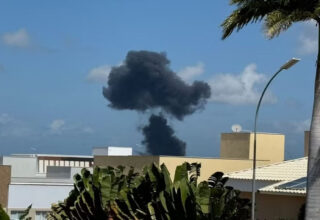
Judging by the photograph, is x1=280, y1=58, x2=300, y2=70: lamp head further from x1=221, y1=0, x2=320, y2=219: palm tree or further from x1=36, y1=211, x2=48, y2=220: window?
x1=36, y1=211, x2=48, y2=220: window

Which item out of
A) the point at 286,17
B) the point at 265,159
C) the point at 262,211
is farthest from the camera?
the point at 265,159

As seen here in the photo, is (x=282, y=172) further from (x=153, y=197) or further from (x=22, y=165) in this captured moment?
(x=22, y=165)

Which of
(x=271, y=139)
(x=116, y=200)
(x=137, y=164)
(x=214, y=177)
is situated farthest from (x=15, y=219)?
(x=271, y=139)

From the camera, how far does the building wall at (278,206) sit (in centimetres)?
4016

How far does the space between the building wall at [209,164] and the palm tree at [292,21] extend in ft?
89.9

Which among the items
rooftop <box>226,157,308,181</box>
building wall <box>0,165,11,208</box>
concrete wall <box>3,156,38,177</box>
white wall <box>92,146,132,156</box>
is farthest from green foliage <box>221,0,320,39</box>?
white wall <box>92,146,132,156</box>

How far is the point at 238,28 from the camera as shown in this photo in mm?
25422

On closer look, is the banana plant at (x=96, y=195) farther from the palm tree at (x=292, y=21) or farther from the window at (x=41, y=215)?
the window at (x=41, y=215)

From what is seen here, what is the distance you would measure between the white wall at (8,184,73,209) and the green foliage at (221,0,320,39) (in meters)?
25.2

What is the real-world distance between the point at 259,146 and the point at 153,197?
3277 centimetres

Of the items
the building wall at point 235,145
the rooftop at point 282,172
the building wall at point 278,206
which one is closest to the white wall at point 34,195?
the rooftop at point 282,172

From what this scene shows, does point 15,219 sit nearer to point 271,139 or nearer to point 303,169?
point 303,169

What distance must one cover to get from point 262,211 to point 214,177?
13.7 metres

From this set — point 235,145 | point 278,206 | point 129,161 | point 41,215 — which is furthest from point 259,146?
point 41,215
